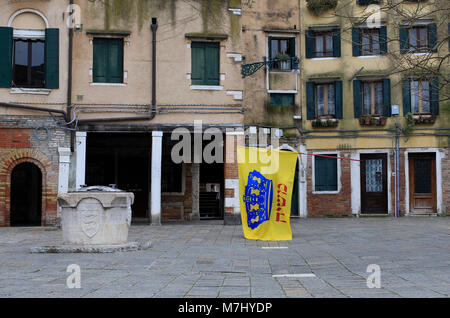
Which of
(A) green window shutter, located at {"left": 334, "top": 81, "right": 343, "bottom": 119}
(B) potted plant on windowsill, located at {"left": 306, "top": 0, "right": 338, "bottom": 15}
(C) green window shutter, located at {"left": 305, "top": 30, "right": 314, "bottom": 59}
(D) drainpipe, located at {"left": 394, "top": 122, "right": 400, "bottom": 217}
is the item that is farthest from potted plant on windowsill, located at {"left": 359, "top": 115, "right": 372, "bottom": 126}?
(B) potted plant on windowsill, located at {"left": 306, "top": 0, "right": 338, "bottom": 15}

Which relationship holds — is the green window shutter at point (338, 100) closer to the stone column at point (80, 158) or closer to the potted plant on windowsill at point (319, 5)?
the potted plant on windowsill at point (319, 5)

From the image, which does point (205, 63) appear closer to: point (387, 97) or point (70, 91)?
point (70, 91)

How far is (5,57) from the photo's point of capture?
14.8 metres

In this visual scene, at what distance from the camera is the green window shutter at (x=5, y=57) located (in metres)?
14.8

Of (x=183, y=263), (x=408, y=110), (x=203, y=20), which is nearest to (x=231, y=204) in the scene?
(x=203, y=20)

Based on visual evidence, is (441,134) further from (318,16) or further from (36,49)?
(36,49)

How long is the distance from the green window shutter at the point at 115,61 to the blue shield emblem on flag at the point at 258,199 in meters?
6.46

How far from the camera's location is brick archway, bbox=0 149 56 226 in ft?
47.9

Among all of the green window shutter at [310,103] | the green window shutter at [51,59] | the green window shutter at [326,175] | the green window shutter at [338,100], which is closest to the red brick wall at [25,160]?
the green window shutter at [51,59]

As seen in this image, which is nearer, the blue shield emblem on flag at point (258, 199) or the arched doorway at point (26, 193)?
the blue shield emblem on flag at point (258, 199)

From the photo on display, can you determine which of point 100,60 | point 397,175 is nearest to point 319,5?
point 397,175

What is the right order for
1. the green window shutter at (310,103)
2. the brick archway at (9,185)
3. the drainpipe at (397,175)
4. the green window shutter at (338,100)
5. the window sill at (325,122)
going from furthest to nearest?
1. the green window shutter at (310,103)
2. the green window shutter at (338,100)
3. the window sill at (325,122)
4. the drainpipe at (397,175)
5. the brick archway at (9,185)

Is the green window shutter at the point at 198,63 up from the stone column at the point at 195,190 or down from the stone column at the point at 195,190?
up

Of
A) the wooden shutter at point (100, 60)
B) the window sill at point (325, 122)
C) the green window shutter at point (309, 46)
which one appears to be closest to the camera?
the wooden shutter at point (100, 60)
